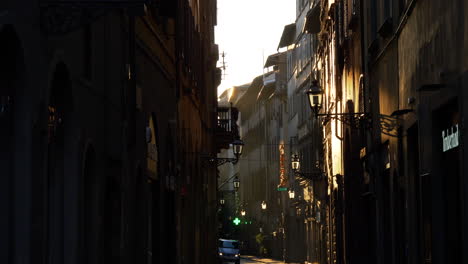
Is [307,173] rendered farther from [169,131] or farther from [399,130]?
[399,130]

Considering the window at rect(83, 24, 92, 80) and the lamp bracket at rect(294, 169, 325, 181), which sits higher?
the lamp bracket at rect(294, 169, 325, 181)

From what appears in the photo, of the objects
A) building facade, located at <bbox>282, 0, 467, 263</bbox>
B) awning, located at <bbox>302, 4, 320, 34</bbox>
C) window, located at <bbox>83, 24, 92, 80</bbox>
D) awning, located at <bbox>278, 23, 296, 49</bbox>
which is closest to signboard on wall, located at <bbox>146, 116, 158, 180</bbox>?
building facade, located at <bbox>282, 0, 467, 263</bbox>

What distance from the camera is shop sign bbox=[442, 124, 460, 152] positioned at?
1213cm

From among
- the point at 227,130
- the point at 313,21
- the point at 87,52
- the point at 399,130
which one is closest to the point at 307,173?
the point at 227,130

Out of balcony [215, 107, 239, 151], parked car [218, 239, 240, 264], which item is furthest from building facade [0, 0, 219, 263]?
parked car [218, 239, 240, 264]

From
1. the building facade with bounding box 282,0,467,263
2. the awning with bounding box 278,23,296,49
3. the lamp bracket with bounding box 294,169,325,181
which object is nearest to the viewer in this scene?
the building facade with bounding box 282,0,467,263

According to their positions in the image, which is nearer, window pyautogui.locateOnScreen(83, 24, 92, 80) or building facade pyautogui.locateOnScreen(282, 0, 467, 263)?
window pyautogui.locateOnScreen(83, 24, 92, 80)

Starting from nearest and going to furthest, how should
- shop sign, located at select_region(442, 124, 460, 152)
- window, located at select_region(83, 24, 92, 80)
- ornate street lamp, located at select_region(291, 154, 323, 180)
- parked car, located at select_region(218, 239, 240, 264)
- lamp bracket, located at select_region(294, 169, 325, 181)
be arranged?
shop sign, located at select_region(442, 124, 460, 152), window, located at select_region(83, 24, 92, 80), lamp bracket, located at select_region(294, 169, 325, 181), ornate street lamp, located at select_region(291, 154, 323, 180), parked car, located at select_region(218, 239, 240, 264)

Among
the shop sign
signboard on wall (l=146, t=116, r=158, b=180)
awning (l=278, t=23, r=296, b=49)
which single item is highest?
awning (l=278, t=23, r=296, b=49)

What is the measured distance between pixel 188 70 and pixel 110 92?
1427 cm

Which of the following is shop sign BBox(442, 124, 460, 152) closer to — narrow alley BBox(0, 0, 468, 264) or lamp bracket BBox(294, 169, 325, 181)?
narrow alley BBox(0, 0, 468, 264)

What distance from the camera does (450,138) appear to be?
12562 mm

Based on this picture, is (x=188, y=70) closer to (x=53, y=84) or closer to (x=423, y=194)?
(x=423, y=194)

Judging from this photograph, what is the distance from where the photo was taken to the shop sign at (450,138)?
478 inches
